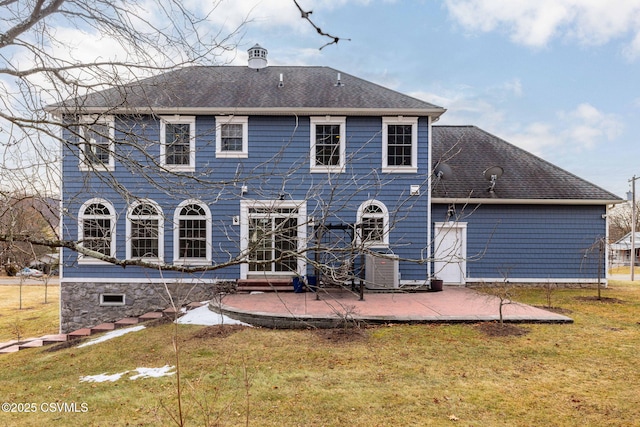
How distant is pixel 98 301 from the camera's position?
38.6 feet

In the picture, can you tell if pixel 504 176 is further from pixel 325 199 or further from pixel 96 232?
pixel 96 232

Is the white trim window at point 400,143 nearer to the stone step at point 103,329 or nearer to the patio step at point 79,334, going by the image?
the patio step at point 79,334

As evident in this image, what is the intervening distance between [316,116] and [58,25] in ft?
28.3

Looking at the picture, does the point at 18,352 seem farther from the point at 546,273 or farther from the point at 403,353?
the point at 546,273

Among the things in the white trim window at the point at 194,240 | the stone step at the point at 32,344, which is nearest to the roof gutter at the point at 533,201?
the white trim window at the point at 194,240

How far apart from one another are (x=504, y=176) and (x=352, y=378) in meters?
11.5

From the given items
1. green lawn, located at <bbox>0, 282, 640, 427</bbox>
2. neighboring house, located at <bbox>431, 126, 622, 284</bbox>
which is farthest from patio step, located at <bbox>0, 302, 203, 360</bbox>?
neighboring house, located at <bbox>431, 126, 622, 284</bbox>

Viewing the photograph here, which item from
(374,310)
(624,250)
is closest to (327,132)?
(374,310)

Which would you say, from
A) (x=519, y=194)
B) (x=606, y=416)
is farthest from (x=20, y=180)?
(x=519, y=194)

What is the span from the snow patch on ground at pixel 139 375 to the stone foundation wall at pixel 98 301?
5.62 metres

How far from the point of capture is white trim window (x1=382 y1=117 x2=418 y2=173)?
12047 mm

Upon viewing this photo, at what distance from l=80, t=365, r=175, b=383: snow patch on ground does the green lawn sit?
15cm

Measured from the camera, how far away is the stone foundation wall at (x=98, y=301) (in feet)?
38.3

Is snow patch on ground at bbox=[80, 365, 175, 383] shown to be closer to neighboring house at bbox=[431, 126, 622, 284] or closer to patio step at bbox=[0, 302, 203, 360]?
patio step at bbox=[0, 302, 203, 360]
